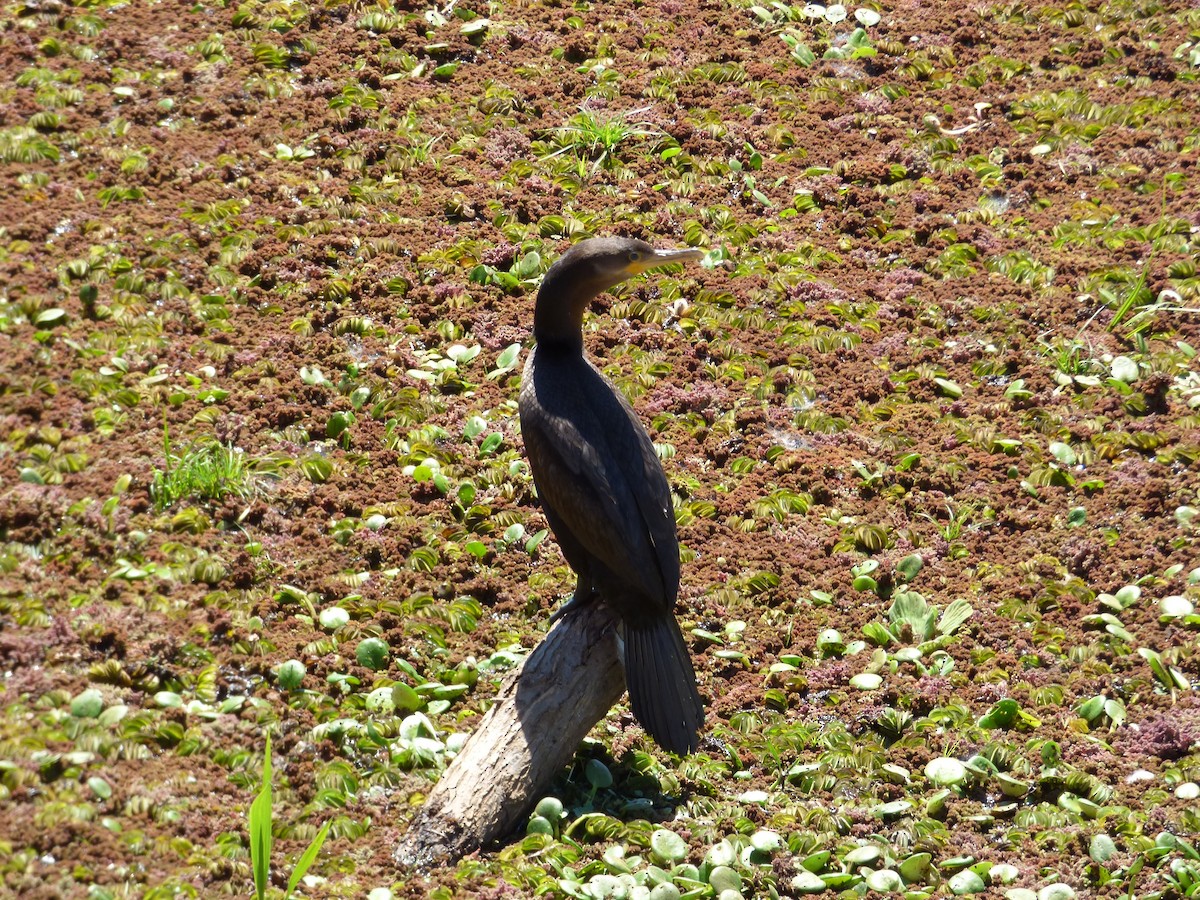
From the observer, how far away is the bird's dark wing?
191 inches

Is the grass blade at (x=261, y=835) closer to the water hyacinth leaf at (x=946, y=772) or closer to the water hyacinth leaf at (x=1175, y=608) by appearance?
the water hyacinth leaf at (x=946, y=772)

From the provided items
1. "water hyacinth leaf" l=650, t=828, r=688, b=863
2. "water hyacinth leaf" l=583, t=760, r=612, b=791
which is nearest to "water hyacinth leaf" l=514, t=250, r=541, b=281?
"water hyacinth leaf" l=583, t=760, r=612, b=791

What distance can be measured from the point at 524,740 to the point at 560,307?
1806mm

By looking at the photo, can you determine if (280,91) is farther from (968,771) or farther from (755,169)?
(968,771)

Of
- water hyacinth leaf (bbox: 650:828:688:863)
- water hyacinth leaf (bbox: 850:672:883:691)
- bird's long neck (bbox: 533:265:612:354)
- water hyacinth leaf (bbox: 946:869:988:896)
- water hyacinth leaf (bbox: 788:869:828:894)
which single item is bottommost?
water hyacinth leaf (bbox: 788:869:828:894)

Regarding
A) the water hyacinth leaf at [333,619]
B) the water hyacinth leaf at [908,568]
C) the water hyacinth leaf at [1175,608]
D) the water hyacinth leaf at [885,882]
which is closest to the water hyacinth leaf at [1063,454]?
the water hyacinth leaf at [1175,608]

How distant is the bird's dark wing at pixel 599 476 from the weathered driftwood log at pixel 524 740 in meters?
0.25

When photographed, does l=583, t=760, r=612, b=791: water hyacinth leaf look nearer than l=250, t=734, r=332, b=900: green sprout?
No

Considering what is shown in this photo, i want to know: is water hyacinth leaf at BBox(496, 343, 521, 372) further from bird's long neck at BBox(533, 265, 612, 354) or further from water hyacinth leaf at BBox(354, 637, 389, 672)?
water hyacinth leaf at BBox(354, 637, 389, 672)

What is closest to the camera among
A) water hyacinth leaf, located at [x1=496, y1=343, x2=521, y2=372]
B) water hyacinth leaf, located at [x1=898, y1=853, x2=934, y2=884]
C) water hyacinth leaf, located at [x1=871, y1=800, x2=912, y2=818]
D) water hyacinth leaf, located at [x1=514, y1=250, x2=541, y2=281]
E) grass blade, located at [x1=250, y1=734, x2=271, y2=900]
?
grass blade, located at [x1=250, y1=734, x2=271, y2=900]

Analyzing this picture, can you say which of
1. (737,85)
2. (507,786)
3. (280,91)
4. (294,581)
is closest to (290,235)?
(280,91)

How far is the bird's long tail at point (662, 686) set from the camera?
466 cm

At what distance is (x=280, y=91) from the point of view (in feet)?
26.0

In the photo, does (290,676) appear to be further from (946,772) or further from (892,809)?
(946,772)
